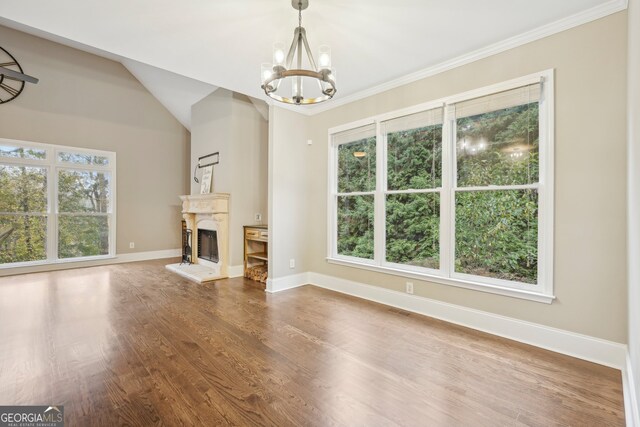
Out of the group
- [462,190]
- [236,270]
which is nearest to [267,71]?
[462,190]

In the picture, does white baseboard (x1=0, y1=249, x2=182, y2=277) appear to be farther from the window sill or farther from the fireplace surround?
the window sill

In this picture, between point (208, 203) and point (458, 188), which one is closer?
point (458, 188)

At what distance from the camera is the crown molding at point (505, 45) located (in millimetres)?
2215

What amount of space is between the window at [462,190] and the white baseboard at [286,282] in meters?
0.90

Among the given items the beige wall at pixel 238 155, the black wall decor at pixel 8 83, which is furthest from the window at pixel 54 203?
the beige wall at pixel 238 155

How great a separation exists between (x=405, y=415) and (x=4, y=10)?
4.14 m

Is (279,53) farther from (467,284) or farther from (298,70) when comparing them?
(467,284)

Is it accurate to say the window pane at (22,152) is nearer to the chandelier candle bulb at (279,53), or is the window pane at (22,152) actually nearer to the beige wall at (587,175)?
the chandelier candle bulb at (279,53)

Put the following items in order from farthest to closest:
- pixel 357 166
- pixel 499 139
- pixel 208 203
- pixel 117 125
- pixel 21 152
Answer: pixel 117 125 → pixel 208 203 → pixel 21 152 → pixel 357 166 → pixel 499 139

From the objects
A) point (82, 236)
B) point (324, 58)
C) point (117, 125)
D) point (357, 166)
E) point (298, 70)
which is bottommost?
point (82, 236)

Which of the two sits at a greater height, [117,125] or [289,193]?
[117,125]

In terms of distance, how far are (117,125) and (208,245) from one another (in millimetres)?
3406

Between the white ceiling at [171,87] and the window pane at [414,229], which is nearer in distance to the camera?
the window pane at [414,229]

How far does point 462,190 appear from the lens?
2996mm
